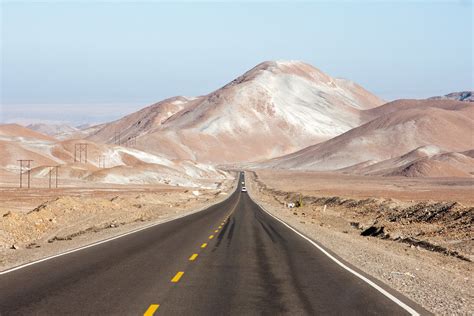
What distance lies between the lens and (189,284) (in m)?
13.5

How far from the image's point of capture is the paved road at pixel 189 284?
11.0m

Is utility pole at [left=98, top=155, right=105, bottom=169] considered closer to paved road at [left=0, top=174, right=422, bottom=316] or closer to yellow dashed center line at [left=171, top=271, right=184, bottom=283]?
paved road at [left=0, top=174, right=422, bottom=316]

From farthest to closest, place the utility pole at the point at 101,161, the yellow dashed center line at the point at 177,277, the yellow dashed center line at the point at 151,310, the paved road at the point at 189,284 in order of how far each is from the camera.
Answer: the utility pole at the point at 101,161 → the yellow dashed center line at the point at 177,277 → the paved road at the point at 189,284 → the yellow dashed center line at the point at 151,310

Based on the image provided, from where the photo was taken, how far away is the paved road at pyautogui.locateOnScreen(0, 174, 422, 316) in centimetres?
1105

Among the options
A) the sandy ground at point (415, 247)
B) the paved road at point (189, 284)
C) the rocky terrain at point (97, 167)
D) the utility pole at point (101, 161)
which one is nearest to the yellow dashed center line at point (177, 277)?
the paved road at point (189, 284)

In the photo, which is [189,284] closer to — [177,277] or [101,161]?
[177,277]

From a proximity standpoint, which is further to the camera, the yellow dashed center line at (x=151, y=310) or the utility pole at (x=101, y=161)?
the utility pole at (x=101, y=161)

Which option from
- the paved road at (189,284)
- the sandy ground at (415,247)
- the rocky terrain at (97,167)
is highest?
the rocky terrain at (97,167)

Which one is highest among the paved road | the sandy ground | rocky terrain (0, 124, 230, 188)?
rocky terrain (0, 124, 230, 188)

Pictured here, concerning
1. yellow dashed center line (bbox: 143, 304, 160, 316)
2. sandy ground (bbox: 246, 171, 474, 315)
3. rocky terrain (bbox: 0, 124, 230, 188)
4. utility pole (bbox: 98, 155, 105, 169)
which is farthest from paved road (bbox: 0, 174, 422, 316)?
utility pole (bbox: 98, 155, 105, 169)

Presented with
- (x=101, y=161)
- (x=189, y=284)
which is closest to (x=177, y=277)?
(x=189, y=284)

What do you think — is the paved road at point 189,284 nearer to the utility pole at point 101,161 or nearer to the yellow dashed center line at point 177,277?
the yellow dashed center line at point 177,277

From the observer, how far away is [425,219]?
36562 mm

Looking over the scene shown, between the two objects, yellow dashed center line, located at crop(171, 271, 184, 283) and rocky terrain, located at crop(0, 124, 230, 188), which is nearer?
yellow dashed center line, located at crop(171, 271, 184, 283)
